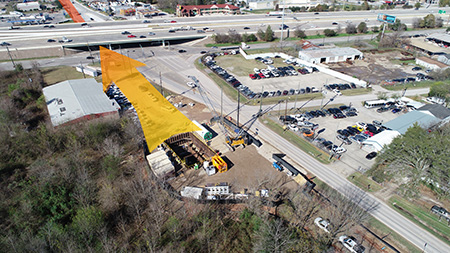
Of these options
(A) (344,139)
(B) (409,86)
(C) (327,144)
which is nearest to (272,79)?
(A) (344,139)

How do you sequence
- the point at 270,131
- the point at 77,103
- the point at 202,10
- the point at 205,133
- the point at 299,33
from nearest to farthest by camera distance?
the point at 205,133, the point at 270,131, the point at 77,103, the point at 299,33, the point at 202,10

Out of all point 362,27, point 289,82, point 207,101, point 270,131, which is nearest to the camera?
point 270,131

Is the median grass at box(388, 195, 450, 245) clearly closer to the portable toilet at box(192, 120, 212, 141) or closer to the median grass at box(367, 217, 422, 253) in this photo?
the median grass at box(367, 217, 422, 253)

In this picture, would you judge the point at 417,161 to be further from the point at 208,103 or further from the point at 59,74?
the point at 59,74

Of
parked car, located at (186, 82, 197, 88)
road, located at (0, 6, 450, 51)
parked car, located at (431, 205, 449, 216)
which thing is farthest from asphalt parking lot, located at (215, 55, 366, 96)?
parked car, located at (431, 205, 449, 216)
